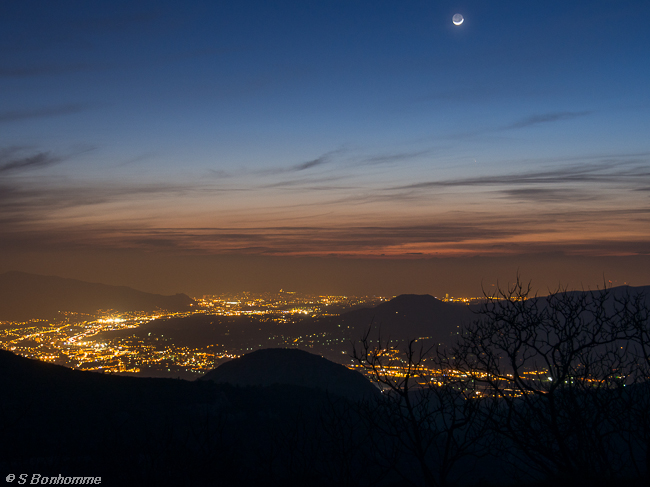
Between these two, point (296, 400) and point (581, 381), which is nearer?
point (581, 381)

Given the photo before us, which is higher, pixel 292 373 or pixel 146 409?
pixel 146 409

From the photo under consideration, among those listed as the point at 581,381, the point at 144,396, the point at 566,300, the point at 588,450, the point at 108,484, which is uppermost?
the point at 566,300

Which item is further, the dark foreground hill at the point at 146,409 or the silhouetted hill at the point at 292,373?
the silhouetted hill at the point at 292,373

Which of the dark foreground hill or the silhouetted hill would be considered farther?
the silhouetted hill

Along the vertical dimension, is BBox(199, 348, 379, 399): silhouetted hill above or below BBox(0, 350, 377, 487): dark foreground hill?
below

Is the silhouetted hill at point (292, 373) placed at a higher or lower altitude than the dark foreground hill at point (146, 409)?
lower

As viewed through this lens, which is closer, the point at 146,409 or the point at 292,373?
the point at 146,409

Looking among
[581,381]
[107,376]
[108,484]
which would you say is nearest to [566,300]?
[581,381]

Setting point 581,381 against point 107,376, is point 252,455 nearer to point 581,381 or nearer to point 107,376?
point 107,376
